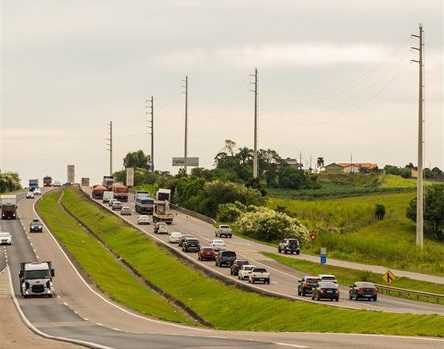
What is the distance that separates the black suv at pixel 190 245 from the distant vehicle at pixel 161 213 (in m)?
36.3

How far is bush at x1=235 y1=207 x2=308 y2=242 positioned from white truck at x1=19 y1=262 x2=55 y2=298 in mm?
59012

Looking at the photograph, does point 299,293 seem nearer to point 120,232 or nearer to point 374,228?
point 120,232

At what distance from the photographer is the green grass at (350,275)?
8312 cm

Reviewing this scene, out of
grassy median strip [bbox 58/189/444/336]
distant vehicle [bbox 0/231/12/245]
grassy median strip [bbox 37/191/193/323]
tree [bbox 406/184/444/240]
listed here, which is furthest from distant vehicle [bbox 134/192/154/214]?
distant vehicle [bbox 0/231/12/245]

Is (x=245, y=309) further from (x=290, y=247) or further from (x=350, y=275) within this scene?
(x=290, y=247)

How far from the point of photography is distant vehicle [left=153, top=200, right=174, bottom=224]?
151 m

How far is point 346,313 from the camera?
6106cm

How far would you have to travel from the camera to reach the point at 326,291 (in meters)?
71.3

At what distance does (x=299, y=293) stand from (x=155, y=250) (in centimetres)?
4363

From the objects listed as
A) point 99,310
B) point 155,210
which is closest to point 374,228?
point 155,210

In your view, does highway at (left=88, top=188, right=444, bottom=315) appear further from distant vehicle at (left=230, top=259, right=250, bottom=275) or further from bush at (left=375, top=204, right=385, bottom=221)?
bush at (left=375, top=204, right=385, bottom=221)

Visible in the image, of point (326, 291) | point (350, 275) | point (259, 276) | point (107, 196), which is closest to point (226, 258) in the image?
point (350, 275)

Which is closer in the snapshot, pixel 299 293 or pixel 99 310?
pixel 99 310

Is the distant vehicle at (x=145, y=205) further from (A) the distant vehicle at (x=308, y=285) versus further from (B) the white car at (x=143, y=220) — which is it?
(A) the distant vehicle at (x=308, y=285)
